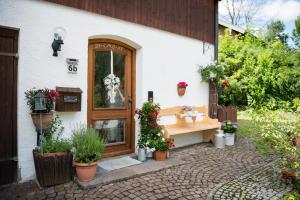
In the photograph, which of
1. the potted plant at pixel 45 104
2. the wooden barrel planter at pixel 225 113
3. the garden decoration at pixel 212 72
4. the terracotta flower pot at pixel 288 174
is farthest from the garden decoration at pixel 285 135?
the potted plant at pixel 45 104

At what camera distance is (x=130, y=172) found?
4570 millimetres

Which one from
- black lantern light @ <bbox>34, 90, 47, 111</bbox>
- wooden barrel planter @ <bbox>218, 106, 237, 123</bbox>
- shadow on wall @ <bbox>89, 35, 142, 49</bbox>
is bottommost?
wooden barrel planter @ <bbox>218, 106, 237, 123</bbox>

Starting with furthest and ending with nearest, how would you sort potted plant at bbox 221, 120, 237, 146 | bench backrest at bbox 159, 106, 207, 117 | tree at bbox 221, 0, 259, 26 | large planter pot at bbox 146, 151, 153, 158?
1. tree at bbox 221, 0, 259, 26
2. potted plant at bbox 221, 120, 237, 146
3. bench backrest at bbox 159, 106, 207, 117
4. large planter pot at bbox 146, 151, 153, 158

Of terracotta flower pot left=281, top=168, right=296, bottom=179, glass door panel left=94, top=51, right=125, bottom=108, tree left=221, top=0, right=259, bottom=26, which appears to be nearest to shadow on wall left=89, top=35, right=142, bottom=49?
glass door panel left=94, top=51, right=125, bottom=108

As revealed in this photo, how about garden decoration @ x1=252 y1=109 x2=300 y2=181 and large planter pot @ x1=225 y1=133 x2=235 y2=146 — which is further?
large planter pot @ x1=225 y1=133 x2=235 y2=146

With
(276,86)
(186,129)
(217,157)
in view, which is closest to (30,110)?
(186,129)

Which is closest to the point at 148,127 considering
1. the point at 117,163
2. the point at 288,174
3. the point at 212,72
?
the point at 117,163

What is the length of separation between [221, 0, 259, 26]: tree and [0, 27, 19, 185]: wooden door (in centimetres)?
2646

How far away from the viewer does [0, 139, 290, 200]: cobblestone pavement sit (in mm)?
3754

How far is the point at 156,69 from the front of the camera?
607 centimetres

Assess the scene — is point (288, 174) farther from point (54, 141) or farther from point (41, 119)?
point (41, 119)

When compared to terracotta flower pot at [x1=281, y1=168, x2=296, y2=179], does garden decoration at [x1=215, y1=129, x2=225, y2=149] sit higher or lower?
higher

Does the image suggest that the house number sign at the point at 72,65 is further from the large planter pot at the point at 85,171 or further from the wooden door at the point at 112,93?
the large planter pot at the point at 85,171

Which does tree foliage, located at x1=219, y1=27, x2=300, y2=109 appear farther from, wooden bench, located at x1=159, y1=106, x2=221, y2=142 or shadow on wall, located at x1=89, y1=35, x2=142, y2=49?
shadow on wall, located at x1=89, y1=35, x2=142, y2=49
